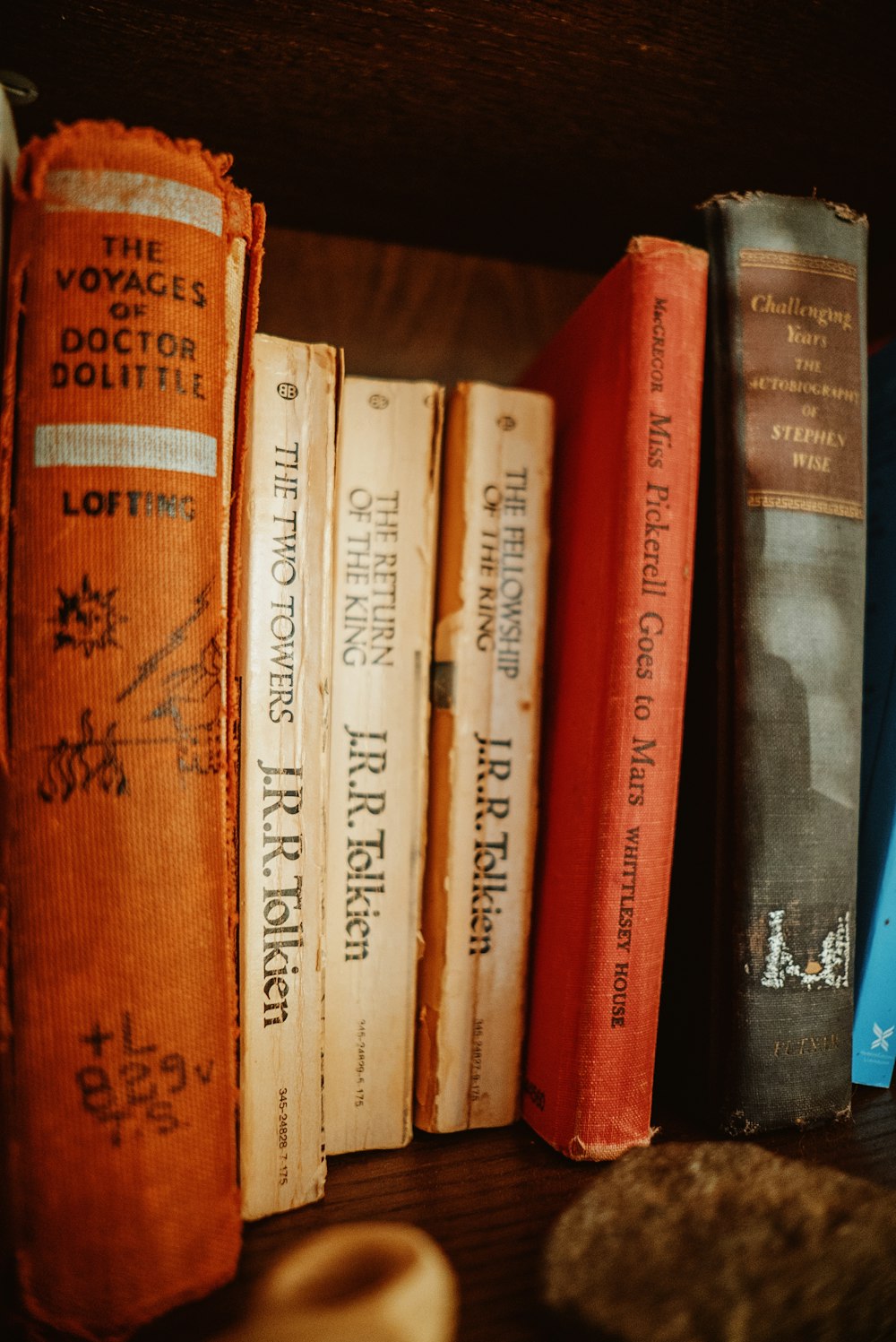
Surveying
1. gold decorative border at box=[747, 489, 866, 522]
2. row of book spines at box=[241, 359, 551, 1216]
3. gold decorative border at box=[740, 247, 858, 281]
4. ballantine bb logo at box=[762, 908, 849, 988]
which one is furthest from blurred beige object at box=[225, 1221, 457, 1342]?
gold decorative border at box=[740, 247, 858, 281]

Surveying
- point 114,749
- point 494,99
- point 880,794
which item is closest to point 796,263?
point 494,99

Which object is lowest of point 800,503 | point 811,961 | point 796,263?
point 811,961

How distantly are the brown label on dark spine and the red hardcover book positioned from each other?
3 cm

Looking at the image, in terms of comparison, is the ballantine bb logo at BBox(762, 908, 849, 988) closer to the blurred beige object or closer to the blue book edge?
the blue book edge

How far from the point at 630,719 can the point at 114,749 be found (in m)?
0.26

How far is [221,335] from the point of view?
39 cm

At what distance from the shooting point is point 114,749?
0.35m

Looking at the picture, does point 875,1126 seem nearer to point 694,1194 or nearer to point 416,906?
point 694,1194

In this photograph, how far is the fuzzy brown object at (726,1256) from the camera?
320mm

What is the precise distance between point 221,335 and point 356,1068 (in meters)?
0.39

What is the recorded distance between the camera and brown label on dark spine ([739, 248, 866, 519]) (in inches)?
18.7

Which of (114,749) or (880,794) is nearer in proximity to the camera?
(114,749)

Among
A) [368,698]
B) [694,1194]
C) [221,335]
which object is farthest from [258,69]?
[694,1194]

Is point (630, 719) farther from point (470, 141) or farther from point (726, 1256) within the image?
point (470, 141)
